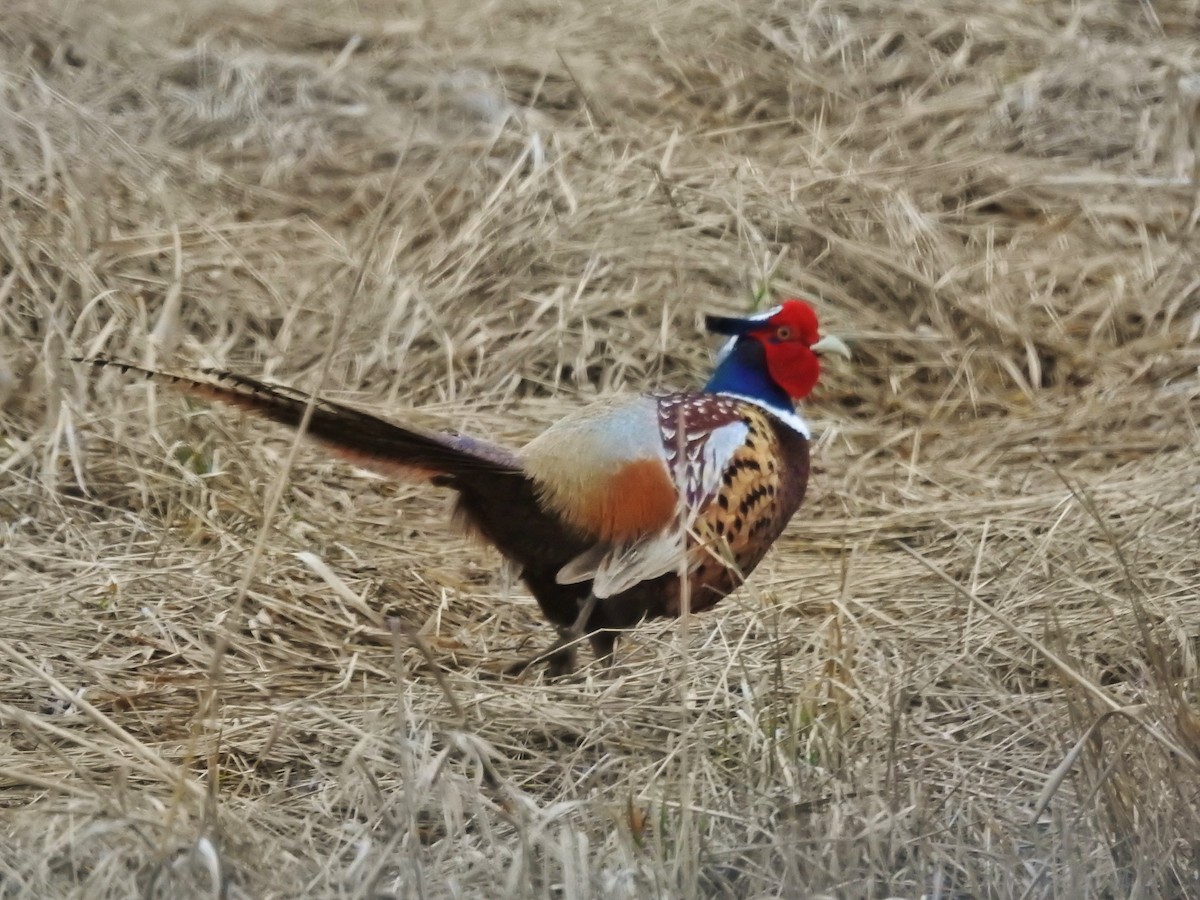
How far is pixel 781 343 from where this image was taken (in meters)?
3.15

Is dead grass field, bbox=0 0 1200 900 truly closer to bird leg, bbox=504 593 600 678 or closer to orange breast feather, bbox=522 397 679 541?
bird leg, bbox=504 593 600 678

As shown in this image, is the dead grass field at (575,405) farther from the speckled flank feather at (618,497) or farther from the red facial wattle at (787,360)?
the red facial wattle at (787,360)

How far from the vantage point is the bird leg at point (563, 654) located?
2666 mm

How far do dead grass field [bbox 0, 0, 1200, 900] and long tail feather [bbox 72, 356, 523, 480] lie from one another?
103mm

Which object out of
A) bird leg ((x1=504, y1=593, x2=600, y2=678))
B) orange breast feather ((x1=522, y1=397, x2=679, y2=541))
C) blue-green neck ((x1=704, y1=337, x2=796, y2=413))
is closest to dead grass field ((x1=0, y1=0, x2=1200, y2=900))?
bird leg ((x1=504, y1=593, x2=600, y2=678))

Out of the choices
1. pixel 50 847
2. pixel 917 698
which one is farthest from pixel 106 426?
pixel 917 698

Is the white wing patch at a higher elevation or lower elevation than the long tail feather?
lower

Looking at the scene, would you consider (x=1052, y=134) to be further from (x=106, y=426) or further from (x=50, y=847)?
(x=50, y=847)

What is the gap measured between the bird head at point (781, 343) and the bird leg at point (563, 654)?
2.11 ft

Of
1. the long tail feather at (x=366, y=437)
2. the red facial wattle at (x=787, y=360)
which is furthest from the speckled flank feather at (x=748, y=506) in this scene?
the long tail feather at (x=366, y=437)

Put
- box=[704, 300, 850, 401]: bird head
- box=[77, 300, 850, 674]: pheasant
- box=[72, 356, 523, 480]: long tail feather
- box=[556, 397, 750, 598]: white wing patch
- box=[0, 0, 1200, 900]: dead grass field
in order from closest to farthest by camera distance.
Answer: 1. box=[0, 0, 1200, 900]: dead grass field
2. box=[72, 356, 523, 480]: long tail feather
3. box=[77, 300, 850, 674]: pheasant
4. box=[556, 397, 750, 598]: white wing patch
5. box=[704, 300, 850, 401]: bird head

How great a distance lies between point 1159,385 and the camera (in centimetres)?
410

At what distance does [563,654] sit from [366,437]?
56cm

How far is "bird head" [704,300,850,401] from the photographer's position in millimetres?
3137
